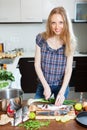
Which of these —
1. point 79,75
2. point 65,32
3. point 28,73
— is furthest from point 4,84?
point 79,75

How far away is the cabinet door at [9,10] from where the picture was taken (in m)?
4.04

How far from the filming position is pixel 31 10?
407 cm

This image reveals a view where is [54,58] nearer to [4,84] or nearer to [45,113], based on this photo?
[4,84]

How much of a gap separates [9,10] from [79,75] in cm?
168

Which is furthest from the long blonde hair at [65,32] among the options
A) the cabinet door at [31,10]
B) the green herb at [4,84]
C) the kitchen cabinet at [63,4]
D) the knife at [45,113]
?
the kitchen cabinet at [63,4]

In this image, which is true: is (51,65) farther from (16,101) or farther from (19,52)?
(19,52)

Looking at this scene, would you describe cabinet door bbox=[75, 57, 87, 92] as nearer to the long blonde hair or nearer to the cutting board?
the long blonde hair

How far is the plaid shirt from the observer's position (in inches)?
78.3

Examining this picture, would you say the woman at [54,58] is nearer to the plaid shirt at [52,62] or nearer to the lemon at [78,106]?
the plaid shirt at [52,62]

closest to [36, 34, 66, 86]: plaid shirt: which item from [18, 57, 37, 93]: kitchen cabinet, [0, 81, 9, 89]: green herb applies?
[0, 81, 9, 89]: green herb

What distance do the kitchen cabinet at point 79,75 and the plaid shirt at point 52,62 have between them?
2018 mm

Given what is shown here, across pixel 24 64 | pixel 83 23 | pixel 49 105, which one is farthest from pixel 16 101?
pixel 83 23

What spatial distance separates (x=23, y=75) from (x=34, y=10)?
1163 millimetres

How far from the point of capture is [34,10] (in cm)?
407
